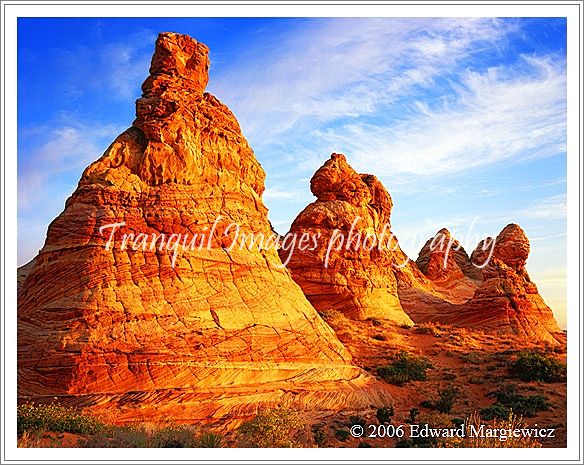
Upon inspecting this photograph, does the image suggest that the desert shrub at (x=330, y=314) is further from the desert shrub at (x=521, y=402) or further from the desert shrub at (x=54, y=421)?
the desert shrub at (x=54, y=421)

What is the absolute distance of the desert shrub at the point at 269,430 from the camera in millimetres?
13836

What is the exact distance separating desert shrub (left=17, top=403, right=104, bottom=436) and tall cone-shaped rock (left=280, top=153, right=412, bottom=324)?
59.0 feet

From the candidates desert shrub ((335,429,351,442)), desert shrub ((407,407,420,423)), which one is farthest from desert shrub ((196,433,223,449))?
desert shrub ((407,407,420,423))

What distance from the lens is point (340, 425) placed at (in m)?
16.7

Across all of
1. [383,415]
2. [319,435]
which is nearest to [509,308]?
[383,415]

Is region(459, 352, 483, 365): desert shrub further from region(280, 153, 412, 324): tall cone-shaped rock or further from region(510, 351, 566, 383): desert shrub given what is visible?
region(280, 153, 412, 324): tall cone-shaped rock

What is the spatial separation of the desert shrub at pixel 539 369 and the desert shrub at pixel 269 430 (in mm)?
12869

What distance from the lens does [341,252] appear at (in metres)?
32.3

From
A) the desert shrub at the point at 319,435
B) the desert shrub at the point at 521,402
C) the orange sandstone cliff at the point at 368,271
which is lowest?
the desert shrub at the point at 521,402

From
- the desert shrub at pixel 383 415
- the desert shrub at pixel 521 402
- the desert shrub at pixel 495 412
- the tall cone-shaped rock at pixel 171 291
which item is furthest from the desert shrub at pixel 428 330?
the desert shrub at pixel 383 415

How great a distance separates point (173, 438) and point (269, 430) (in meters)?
2.34

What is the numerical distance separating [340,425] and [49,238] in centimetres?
1026

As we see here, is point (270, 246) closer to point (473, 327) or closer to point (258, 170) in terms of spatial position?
point (258, 170)

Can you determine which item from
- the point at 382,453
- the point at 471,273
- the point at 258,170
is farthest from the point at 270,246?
the point at 471,273
